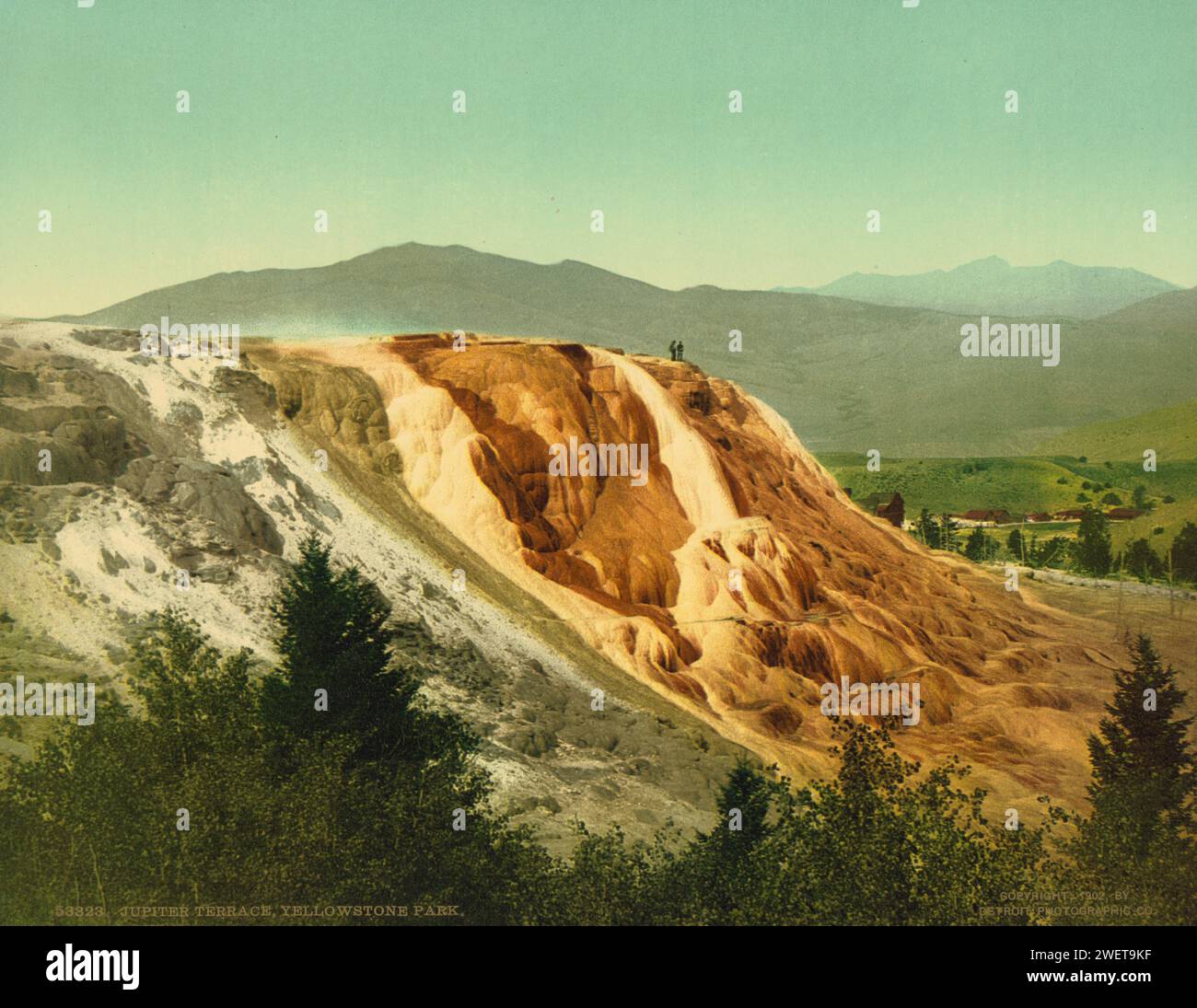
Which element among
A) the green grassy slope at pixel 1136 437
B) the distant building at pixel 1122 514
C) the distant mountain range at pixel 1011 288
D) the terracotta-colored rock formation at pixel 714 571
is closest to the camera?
the terracotta-colored rock formation at pixel 714 571

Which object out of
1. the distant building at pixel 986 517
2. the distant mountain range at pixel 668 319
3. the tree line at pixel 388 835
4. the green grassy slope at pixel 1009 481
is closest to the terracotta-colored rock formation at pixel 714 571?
the distant mountain range at pixel 668 319

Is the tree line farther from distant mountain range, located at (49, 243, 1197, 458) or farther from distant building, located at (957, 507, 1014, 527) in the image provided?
distant building, located at (957, 507, 1014, 527)

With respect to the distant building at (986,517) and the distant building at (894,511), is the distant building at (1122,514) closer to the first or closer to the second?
the distant building at (986,517)

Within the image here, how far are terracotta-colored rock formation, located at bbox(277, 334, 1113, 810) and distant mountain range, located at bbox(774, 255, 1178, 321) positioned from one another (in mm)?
5856

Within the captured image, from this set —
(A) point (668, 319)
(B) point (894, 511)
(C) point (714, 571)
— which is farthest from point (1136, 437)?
(C) point (714, 571)

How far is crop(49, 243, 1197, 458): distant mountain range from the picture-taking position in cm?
3644

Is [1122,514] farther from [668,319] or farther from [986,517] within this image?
[668,319]

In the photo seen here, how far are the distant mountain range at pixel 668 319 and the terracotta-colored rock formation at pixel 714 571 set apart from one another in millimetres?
2825

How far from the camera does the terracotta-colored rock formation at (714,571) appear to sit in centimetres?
3033

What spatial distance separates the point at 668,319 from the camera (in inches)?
1586

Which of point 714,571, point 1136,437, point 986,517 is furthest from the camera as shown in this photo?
point 986,517

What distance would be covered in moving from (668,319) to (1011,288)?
9278mm

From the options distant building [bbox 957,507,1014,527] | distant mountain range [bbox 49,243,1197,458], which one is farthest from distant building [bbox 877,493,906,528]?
distant mountain range [bbox 49,243,1197,458]
